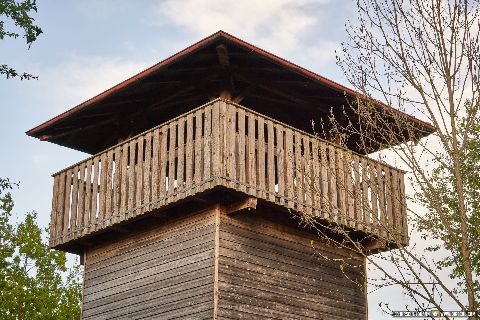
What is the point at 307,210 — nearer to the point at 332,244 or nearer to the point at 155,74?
the point at 332,244

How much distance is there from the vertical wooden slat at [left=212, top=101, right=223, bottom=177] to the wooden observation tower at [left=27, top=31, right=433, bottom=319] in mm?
32

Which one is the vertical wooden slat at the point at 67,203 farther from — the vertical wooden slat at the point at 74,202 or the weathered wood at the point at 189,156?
the weathered wood at the point at 189,156

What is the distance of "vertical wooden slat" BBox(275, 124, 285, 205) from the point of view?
15695 millimetres

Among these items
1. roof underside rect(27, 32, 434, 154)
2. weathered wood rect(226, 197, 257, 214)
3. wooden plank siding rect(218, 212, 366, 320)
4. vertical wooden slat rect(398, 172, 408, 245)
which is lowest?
wooden plank siding rect(218, 212, 366, 320)

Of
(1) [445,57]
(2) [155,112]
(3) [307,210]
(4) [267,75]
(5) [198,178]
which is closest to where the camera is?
(1) [445,57]

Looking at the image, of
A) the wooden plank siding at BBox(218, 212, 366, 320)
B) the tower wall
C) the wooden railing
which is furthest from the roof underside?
the wooden plank siding at BBox(218, 212, 366, 320)

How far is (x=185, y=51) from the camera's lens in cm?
1560

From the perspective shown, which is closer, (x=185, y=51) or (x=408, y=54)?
(x=408, y=54)

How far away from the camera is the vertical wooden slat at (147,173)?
53.2 ft

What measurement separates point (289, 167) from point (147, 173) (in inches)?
117

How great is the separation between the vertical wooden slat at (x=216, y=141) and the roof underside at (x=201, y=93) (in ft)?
4.54

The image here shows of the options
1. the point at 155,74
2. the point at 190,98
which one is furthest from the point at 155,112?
the point at 155,74

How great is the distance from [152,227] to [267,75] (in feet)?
13.9

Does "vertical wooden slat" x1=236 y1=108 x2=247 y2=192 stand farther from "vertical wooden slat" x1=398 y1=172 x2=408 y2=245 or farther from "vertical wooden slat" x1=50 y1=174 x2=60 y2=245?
"vertical wooden slat" x1=50 y1=174 x2=60 y2=245
